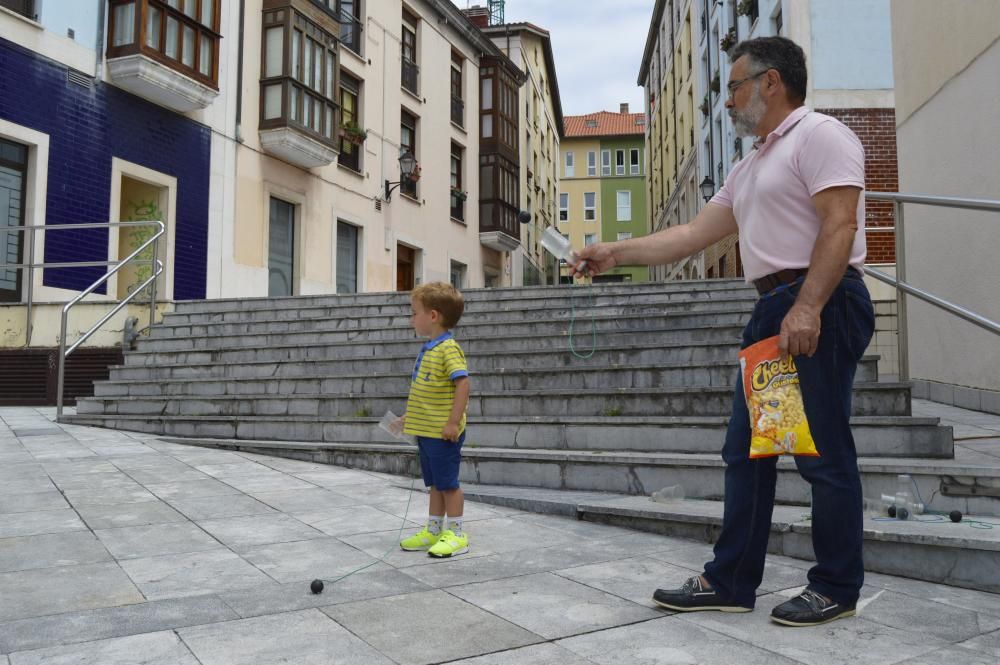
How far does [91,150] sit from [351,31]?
9.02m

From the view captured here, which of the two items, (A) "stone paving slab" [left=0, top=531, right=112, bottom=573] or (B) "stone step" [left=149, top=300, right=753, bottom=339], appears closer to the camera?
(A) "stone paving slab" [left=0, top=531, right=112, bottom=573]

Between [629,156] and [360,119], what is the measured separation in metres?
35.0

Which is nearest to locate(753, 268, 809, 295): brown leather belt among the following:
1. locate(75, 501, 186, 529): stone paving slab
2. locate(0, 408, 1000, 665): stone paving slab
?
locate(0, 408, 1000, 665): stone paving slab

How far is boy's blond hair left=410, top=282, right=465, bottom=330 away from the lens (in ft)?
12.4

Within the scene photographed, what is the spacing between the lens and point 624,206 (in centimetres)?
5175

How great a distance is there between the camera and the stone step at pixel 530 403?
188 inches

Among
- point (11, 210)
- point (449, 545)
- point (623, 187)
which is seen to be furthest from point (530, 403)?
point (623, 187)

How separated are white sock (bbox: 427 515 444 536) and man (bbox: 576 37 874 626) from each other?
130 centimetres

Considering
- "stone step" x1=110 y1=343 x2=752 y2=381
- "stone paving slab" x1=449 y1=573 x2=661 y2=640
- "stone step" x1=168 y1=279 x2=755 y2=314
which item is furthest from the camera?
"stone step" x1=168 y1=279 x2=755 y2=314

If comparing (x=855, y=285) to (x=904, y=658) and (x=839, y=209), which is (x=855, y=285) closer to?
(x=839, y=209)

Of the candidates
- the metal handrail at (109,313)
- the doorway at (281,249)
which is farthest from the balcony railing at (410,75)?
the metal handrail at (109,313)

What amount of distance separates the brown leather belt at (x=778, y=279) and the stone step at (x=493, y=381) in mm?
2816

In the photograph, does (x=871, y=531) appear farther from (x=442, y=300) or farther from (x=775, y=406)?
(x=442, y=300)

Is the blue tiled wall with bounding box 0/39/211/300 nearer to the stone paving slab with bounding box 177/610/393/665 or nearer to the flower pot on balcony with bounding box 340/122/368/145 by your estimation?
the flower pot on balcony with bounding box 340/122/368/145
